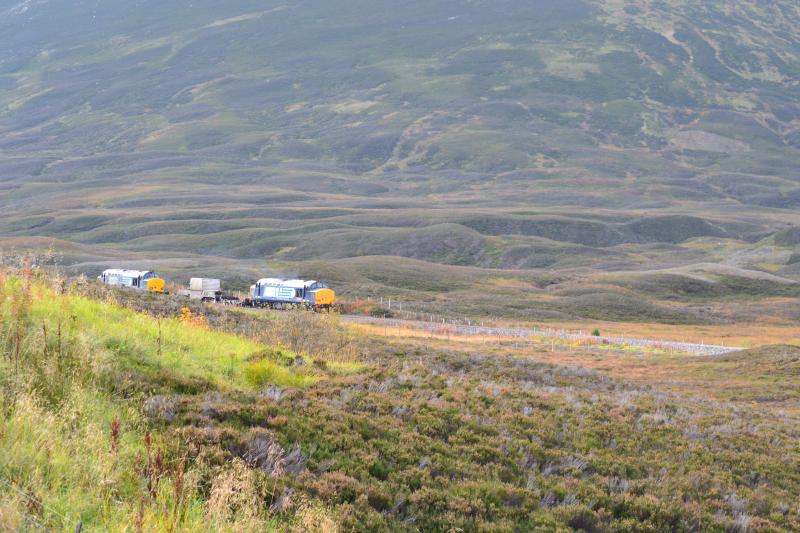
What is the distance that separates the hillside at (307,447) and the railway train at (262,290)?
41145 millimetres

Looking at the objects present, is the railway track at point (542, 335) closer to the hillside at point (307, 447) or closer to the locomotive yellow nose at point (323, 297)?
the locomotive yellow nose at point (323, 297)

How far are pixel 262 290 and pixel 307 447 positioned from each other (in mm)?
50038

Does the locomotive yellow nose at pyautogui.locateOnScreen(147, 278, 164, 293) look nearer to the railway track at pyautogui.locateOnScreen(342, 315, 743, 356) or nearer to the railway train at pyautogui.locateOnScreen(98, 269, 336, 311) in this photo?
the railway train at pyautogui.locateOnScreen(98, 269, 336, 311)

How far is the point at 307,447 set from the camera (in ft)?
30.9

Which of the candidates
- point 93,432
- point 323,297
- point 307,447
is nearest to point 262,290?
point 323,297

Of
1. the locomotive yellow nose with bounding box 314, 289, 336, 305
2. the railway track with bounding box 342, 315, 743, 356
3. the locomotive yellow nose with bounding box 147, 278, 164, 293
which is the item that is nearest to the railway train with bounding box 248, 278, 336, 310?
the locomotive yellow nose with bounding box 314, 289, 336, 305

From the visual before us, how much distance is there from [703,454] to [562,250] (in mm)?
115733

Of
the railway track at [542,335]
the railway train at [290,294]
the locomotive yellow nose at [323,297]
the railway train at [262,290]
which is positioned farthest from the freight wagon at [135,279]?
the railway track at [542,335]

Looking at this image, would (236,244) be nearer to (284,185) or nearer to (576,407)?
(284,185)

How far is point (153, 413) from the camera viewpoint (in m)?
9.06

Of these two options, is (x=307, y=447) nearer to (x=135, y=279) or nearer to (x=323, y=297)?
(x=323, y=297)

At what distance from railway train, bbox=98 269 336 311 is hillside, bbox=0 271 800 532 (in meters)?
41.1

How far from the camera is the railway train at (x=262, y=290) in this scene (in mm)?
56344

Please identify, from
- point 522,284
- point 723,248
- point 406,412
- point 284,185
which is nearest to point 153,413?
point 406,412
